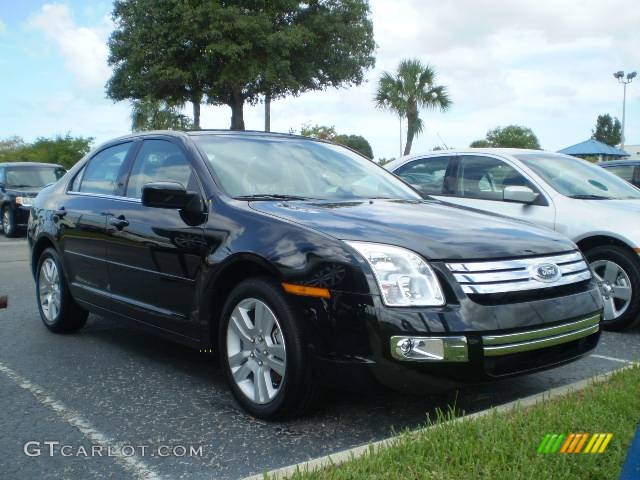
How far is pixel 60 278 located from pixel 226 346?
2.39 m

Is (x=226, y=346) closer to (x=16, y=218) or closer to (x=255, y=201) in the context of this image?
(x=255, y=201)

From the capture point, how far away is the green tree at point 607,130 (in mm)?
99875

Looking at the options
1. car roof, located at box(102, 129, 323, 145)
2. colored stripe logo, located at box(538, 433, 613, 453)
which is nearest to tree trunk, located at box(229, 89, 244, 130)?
car roof, located at box(102, 129, 323, 145)

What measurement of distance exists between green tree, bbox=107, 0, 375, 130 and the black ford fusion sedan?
23461mm

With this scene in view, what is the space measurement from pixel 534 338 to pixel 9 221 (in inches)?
608

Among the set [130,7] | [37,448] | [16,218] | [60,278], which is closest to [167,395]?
[37,448]

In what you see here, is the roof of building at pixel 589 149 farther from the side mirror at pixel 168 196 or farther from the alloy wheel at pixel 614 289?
the side mirror at pixel 168 196

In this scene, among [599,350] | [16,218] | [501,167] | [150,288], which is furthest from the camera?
[16,218]

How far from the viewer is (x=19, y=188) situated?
55.6ft

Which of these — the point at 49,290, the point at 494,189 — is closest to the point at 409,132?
the point at 494,189

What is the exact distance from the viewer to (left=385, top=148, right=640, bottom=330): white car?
5.97 meters

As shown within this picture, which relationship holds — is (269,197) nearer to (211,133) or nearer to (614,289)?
(211,133)

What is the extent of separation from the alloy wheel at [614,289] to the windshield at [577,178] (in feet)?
2.73

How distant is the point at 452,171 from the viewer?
7523 millimetres
